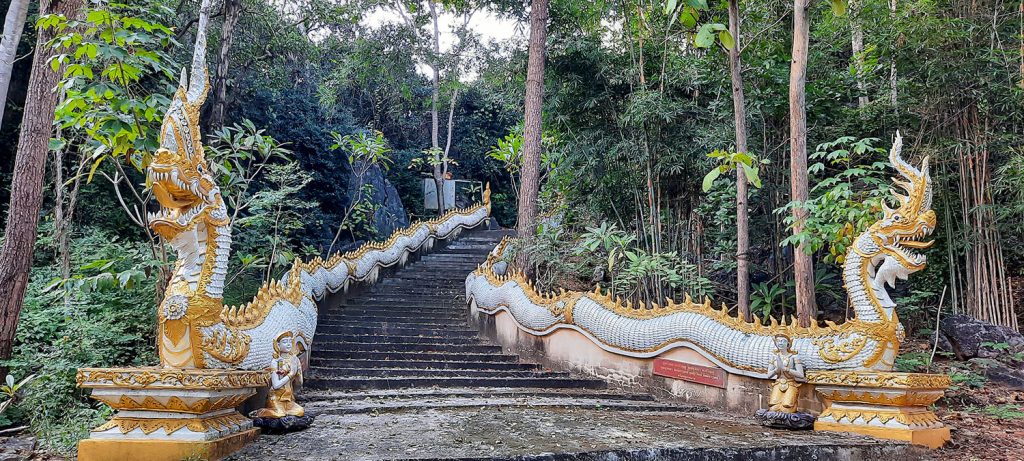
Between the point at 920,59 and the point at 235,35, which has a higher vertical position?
the point at 235,35

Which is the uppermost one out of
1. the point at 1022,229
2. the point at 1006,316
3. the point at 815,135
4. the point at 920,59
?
the point at 920,59

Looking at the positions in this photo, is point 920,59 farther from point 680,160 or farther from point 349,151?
point 349,151

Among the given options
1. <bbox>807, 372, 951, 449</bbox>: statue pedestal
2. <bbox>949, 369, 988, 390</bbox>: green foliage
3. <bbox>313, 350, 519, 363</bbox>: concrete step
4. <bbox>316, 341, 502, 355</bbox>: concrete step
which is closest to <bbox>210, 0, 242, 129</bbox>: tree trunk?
<bbox>316, 341, 502, 355</bbox>: concrete step

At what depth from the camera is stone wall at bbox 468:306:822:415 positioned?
5.55 metres

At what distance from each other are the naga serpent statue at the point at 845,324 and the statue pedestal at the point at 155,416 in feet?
12.8

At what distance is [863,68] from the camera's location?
880 cm

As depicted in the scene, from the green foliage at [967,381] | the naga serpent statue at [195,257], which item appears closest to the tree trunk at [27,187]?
the naga serpent statue at [195,257]

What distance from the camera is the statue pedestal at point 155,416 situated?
3.72 m

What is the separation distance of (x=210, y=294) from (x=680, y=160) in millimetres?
5640

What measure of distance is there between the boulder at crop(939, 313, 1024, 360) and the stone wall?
2.70 metres

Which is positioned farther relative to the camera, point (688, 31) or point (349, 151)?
point (349, 151)

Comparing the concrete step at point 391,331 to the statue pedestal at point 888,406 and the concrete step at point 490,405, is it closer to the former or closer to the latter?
the concrete step at point 490,405

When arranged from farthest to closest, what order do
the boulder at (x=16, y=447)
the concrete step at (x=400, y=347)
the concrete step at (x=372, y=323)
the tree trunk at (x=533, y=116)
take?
the tree trunk at (x=533, y=116)
the concrete step at (x=372, y=323)
the concrete step at (x=400, y=347)
the boulder at (x=16, y=447)

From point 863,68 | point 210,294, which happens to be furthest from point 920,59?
point 210,294
